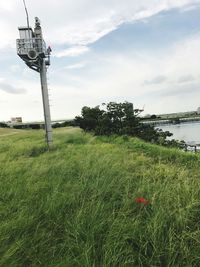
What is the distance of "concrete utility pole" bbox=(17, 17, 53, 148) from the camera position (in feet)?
47.6

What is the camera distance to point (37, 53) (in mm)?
14523

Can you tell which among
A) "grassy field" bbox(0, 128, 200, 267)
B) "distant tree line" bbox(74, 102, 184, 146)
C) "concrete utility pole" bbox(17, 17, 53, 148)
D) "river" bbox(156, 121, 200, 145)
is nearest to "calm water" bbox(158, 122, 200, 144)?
"river" bbox(156, 121, 200, 145)

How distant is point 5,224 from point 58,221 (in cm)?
58

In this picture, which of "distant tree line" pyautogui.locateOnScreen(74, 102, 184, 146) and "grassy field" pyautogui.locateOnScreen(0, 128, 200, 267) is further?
"distant tree line" pyautogui.locateOnScreen(74, 102, 184, 146)

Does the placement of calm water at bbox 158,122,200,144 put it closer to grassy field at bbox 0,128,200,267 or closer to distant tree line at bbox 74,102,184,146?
distant tree line at bbox 74,102,184,146

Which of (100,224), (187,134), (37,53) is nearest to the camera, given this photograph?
(100,224)

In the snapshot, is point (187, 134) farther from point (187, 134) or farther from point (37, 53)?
point (37, 53)

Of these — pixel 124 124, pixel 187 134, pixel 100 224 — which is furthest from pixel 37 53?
pixel 187 134

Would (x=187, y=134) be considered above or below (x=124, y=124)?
below

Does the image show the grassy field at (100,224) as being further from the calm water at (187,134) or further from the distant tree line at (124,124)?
the distant tree line at (124,124)

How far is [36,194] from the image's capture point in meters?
4.63

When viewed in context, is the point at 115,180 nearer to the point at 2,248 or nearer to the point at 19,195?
the point at 19,195

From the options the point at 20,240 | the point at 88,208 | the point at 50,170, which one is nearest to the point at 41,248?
the point at 20,240

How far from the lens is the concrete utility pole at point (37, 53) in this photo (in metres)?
14.5
